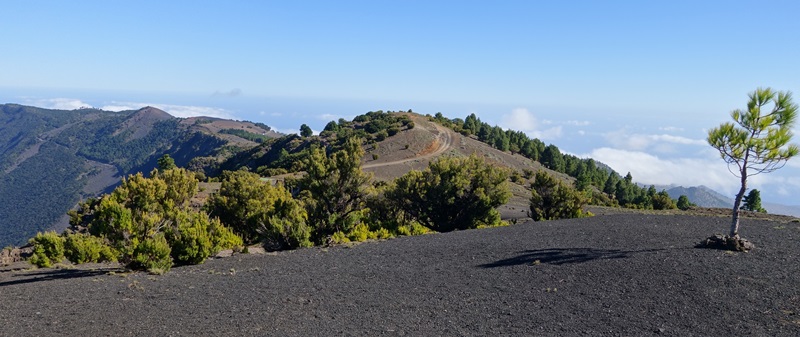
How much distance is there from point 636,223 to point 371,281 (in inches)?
461

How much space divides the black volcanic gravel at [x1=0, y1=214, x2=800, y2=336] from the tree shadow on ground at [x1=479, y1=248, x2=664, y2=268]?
50 millimetres

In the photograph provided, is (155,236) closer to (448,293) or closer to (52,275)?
(52,275)

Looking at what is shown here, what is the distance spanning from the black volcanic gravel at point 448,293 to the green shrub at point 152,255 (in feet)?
1.17

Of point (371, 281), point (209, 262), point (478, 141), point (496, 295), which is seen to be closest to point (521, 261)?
point (496, 295)

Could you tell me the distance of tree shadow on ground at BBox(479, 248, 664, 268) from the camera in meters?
12.4

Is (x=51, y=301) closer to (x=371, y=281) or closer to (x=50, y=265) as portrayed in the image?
(x=50, y=265)

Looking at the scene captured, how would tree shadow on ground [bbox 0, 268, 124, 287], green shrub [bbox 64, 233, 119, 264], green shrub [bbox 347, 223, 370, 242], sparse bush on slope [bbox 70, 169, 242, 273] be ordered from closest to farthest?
tree shadow on ground [bbox 0, 268, 124, 287]
sparse bush on slope [bbox 70, 169, 242, 273]
green shrub [bbox 64, 233, 119, 264]
green shrub [bbox 347, 223, 370, 242]

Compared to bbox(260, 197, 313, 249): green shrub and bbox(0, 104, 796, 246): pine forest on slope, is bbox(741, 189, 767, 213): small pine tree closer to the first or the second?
bbox(0, 104, 796, 246): pine forest on slope

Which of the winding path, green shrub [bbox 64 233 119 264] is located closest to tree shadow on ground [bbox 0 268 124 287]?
green shrub [bbox 64 233 119 264]

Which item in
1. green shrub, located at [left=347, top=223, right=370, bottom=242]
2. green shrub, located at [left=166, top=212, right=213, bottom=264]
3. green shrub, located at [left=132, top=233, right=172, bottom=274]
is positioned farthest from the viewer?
green shrub, located at [left=347, top=223, right=370, bottom=242]

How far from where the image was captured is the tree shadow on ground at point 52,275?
12334mm

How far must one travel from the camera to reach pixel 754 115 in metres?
13.1

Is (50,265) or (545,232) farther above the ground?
(545,232)

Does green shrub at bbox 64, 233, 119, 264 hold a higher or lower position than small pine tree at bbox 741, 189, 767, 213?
lower
